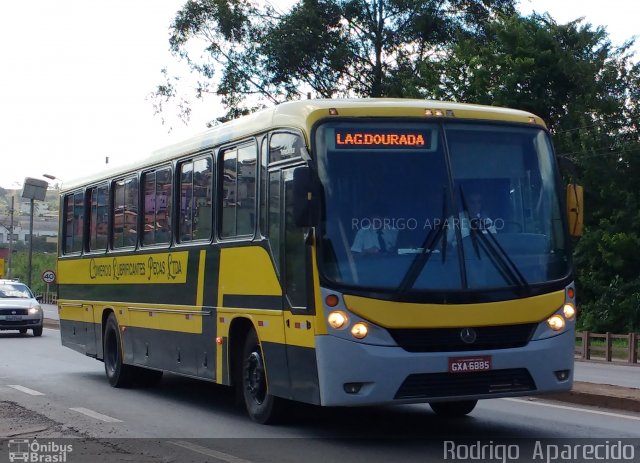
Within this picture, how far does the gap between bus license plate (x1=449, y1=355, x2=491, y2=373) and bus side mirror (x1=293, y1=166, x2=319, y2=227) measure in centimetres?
171

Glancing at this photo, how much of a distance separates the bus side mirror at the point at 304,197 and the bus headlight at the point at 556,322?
2.30 meters

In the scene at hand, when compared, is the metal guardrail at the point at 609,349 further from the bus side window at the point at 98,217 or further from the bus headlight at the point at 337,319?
the bus headlight at the point at 337,319

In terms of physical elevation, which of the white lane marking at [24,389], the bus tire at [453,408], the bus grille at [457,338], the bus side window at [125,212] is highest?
the bus side window at [125,212]

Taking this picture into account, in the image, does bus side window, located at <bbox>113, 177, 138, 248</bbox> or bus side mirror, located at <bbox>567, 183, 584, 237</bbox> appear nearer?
bus side mirror, located at <bbox>567, 183, 584, 237</bbox>

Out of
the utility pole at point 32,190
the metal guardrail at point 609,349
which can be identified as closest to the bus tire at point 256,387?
the metal guardrail at point 609,349

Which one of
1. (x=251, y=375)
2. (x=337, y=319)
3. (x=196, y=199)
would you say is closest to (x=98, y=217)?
(x=196, y=199)

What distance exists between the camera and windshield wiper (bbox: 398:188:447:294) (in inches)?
415

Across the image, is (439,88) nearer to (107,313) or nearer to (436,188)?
(107,313)

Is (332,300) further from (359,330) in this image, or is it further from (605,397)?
(605,397)

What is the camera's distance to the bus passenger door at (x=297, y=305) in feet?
35.5

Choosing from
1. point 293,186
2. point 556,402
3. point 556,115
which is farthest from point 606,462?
point 556,115

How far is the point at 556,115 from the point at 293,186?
114 ft

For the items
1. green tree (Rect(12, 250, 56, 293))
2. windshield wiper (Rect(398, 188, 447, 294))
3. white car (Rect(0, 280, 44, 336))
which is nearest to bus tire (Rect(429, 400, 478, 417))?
windshield wiper (Rect(398, 188, 447, 294))

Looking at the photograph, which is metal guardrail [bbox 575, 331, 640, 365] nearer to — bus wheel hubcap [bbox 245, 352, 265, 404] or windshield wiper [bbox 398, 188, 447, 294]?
bus wheel hubcap [bbox 245, 352, 265, 404]
